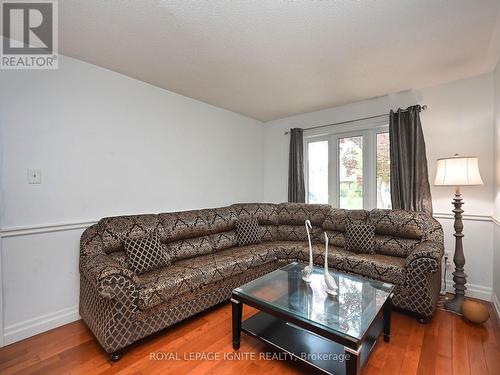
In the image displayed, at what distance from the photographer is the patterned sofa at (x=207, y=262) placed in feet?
6.07

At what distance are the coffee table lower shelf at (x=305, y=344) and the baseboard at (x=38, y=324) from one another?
1737mm

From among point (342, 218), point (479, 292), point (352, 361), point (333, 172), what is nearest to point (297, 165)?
point (333, 172)

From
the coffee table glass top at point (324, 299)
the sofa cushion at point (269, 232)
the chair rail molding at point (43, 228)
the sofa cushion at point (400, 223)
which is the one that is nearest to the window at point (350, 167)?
the sofa cushion at point (400, 223)

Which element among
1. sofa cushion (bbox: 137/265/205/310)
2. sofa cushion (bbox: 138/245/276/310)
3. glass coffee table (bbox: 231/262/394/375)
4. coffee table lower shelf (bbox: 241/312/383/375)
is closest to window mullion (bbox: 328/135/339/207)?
sofa cushion (bbox: 138/245/276/310)

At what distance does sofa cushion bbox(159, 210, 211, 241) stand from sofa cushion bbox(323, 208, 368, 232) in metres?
1.69

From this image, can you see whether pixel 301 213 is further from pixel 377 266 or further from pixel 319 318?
pixel 319 318

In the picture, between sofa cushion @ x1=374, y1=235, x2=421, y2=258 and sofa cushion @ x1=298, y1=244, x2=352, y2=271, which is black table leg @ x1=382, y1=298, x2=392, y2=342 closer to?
sofa cushion @ x1=298, y1=244, x2=352, y2=271

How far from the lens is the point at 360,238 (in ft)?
9.59

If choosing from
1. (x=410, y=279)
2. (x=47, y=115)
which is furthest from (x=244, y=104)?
(x=410, y=279)

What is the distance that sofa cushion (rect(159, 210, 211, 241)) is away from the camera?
108 inches

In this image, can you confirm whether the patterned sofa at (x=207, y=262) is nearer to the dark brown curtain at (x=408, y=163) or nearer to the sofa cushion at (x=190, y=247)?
the sofa cushion at (x=190, y=247)

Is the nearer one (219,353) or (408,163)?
(219,353)

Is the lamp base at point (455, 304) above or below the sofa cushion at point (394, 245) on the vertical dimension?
below

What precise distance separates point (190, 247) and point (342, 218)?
2.05 metres
